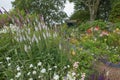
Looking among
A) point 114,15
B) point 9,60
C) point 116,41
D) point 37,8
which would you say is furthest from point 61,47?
point 37,8

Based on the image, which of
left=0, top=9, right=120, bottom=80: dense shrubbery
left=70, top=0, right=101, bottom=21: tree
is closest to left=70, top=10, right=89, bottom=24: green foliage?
left=70, top=0, right=101, bottom=21: tree

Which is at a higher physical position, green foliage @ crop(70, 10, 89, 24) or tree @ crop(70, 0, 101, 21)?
tree @ crop(70, 0, 101, 21)

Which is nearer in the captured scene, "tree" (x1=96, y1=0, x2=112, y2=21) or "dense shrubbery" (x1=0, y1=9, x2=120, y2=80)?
"dense shrubbery" (x1=0, y1=9, x2=120, y2=80)

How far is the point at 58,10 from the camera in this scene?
32500 millimetres

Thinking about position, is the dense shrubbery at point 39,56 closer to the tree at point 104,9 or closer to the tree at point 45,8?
the tree at point 45,8

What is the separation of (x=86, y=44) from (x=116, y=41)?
2248 millimetres

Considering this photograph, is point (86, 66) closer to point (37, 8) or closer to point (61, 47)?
point (61, 47)

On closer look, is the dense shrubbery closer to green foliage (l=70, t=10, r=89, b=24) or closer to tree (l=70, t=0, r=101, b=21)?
green foliage (l=70, t=10, r=89, b=24)

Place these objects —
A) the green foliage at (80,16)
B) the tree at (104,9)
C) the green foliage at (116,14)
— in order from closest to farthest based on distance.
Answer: the green foliage at (116,14) → the green foliage at (80,16) → the tree at (104,9)

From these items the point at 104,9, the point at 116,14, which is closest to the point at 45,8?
the point at 104,9

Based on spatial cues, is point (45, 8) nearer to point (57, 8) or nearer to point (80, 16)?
point (57, 8)

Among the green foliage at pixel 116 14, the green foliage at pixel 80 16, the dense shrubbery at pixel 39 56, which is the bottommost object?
the green foliage at pixel 80 16

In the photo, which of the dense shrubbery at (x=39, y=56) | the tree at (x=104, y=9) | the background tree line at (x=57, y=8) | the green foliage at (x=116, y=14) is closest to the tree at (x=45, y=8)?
the background tree line at (x=57, y=8)

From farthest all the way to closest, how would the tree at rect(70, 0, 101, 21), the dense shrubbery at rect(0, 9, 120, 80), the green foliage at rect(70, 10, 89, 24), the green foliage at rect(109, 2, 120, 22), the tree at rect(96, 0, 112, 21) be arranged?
the tree at rect(96, 0, 112, 21), the tree at rect(70, 0, 101, 21), the green foliage at rect(70, 10, 89, 24), the green foliage at rect(109, 2, 120, 22), the dense shrubbery at rect(0, 9, 120, 80)
